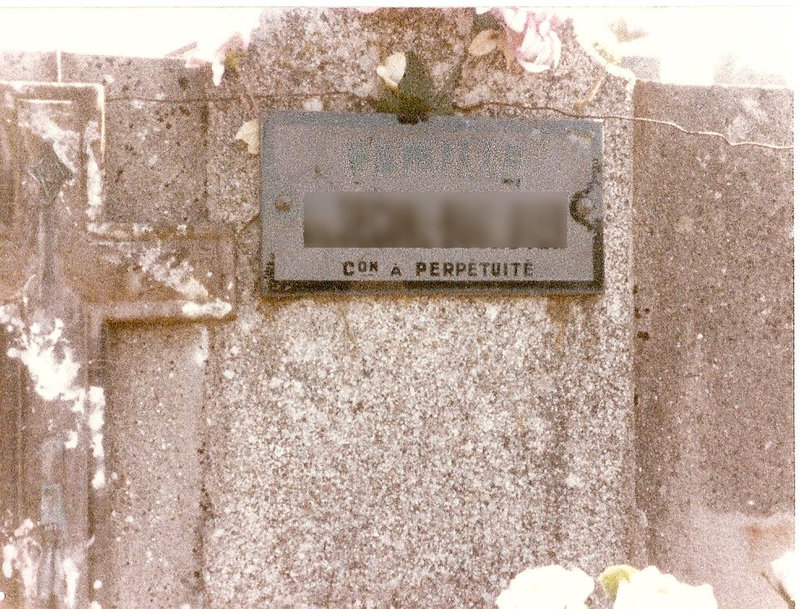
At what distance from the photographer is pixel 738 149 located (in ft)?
4.97

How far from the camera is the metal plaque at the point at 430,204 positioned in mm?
1352

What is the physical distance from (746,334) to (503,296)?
27.0 inches

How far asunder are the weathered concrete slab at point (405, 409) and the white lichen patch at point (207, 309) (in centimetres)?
5

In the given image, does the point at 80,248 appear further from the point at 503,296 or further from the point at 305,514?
the point at 503,296

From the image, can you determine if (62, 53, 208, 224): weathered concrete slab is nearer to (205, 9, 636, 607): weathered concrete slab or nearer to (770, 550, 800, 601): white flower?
(205, 9, 636, 607): weathered concrete slab

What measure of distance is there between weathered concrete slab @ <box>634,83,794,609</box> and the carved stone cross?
1.21 metres

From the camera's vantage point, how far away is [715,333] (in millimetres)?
1521

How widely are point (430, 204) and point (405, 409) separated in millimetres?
506

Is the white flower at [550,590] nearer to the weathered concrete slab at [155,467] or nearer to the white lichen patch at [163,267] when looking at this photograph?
the weathered concrete slab at [155,467]

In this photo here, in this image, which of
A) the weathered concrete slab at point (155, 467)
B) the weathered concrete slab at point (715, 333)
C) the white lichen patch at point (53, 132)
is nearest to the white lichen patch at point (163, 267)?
the weathered concrete slab at point (155, 467)

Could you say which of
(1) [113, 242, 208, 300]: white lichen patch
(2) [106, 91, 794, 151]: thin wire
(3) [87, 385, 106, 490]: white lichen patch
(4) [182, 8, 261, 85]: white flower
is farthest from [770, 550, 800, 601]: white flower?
(4) [182, 8, 261, 85]: white flower

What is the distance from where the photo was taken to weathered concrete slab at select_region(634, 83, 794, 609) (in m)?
1.50

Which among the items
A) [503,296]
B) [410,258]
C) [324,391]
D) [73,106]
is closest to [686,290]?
[503,296]

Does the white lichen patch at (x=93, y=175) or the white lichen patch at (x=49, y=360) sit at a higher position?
the white lichen patch at (x=93, y=175)
